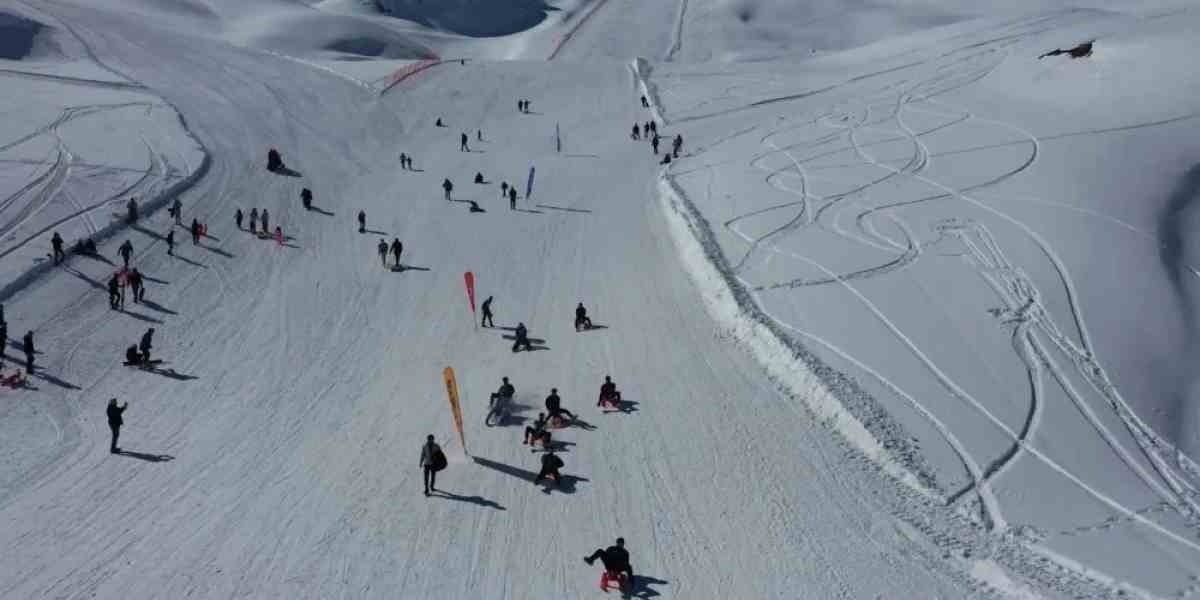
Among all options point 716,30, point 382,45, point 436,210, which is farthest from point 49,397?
point 716,30

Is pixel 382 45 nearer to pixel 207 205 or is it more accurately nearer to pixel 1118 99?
pixel 207 205

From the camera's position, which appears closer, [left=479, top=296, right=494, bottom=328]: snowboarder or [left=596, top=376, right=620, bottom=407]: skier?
[left=596, top=376, right=620, bottom=407]: skier

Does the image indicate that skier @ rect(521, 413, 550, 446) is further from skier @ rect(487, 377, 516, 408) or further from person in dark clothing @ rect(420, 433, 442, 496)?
person in dark clothing @ rect(420, 433, 442, 496)

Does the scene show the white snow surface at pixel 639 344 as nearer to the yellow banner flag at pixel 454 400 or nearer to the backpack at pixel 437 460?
the yellow banner flag at pixel 454 400

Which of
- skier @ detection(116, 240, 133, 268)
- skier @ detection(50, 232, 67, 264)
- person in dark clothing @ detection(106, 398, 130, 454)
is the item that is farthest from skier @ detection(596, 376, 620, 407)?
skier @ detection(50, 232, 67, 264)

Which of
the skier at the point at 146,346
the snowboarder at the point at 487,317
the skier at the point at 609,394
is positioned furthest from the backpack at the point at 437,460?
the skier at the point at 146,346
